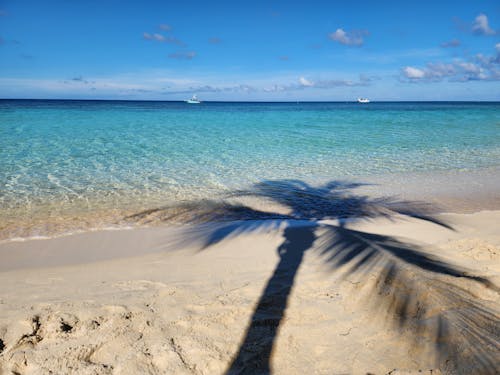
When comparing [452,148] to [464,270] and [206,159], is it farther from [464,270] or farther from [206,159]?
[464,270]

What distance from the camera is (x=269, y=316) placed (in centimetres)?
349

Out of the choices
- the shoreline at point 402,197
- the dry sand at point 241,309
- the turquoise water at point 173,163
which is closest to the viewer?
the dry sand at point 241,309

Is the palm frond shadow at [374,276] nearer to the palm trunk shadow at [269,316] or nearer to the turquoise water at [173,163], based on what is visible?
the palm trunk shadow at [269,316]

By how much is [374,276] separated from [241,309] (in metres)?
1.66

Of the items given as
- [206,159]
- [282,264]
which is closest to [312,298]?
[282,264]

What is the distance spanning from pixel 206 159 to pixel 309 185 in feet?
16.9

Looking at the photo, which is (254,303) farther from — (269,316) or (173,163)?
(173,163)

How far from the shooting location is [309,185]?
9969 millimetres

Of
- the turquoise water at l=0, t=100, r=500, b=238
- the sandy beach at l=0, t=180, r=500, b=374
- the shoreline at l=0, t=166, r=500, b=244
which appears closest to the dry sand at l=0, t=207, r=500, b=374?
the sandy beach at l=0, t=180, r=500, b=374

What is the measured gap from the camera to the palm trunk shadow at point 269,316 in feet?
9.36

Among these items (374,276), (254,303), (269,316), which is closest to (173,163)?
(254,303)

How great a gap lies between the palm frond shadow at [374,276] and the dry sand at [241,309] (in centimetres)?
2

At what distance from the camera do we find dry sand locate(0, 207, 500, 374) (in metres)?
2.84

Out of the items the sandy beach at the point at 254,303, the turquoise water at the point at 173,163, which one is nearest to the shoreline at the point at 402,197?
the turquoise water at the point at 173,163
